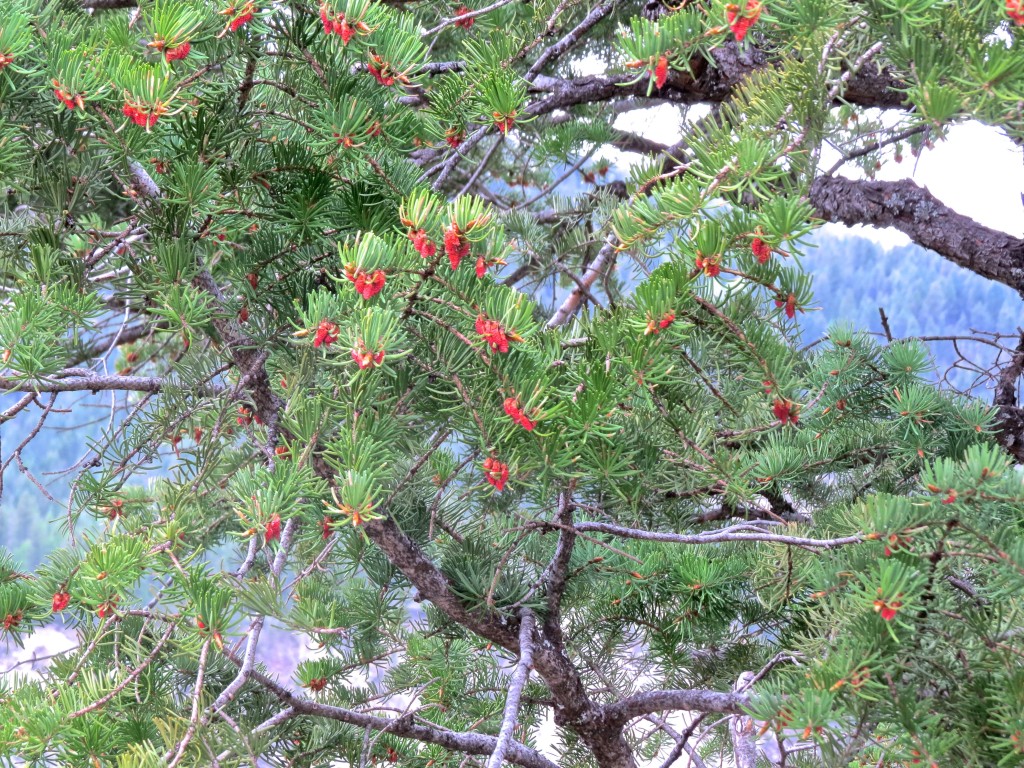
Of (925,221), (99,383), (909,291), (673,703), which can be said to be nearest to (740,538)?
(673,703)

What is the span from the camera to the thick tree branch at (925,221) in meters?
0.96

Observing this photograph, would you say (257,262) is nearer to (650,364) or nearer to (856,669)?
(650,364)

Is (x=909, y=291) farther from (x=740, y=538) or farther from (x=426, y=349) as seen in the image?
(x=426, y=349)

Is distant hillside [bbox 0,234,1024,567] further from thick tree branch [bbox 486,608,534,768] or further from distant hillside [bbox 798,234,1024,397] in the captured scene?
thick tree branch [bbox 486,608,534,768]

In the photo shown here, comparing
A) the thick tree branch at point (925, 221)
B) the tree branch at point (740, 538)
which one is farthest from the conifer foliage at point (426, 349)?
the thick tree branch at point (925, 221)

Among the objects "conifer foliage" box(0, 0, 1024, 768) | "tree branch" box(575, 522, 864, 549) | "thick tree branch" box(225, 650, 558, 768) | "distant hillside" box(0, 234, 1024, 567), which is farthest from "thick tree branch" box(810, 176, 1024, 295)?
"distant hillside" box(0, 234, 1024, 567)

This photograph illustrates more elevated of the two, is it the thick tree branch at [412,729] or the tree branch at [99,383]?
the tree branch at [99,383]

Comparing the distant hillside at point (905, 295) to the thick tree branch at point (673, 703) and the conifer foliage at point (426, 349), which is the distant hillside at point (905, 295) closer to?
the thick tree branch at point (673, 703)

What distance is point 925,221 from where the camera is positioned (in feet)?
3.32

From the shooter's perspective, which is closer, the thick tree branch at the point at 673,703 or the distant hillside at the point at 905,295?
the thick tree branch at the point at 673,703

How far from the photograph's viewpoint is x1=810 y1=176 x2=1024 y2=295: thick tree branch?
960mm

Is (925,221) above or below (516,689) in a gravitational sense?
above

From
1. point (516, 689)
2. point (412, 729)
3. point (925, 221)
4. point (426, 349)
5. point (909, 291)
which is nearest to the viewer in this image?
point (426, 349)

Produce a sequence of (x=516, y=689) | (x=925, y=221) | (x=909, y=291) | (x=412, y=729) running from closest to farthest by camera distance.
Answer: (x=516, y=689), (x=412, y=729), (x=925, y=221), (x=909, y=291)
